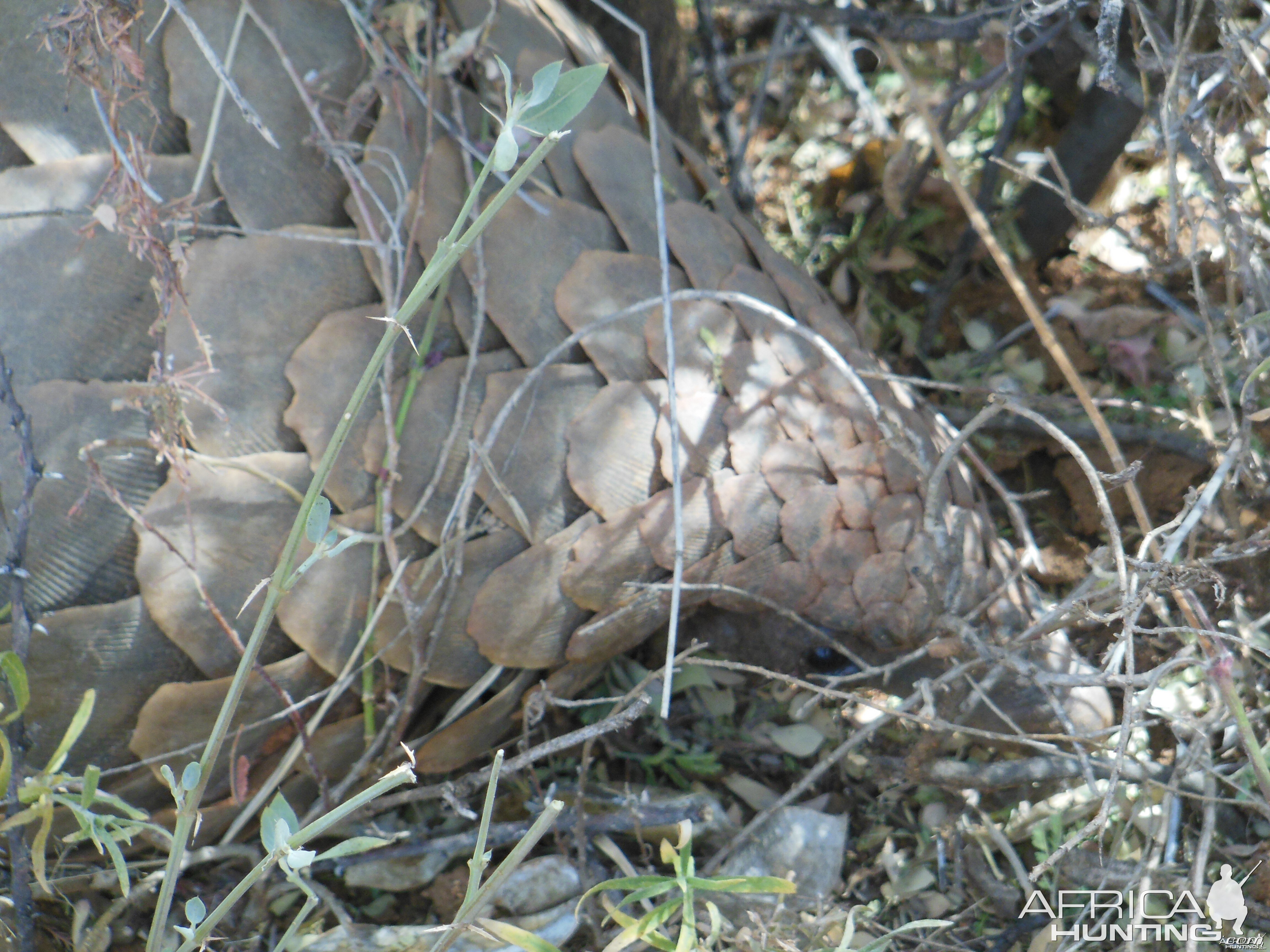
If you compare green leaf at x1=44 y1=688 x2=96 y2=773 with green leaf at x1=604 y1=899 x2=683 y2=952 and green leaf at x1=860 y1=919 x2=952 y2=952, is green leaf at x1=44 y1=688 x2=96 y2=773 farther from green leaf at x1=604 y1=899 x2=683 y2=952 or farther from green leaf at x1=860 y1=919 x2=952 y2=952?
green leaf at x1=860 y1=919 x2=952 y2=952

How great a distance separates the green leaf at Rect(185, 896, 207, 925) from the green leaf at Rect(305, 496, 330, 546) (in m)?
0.31

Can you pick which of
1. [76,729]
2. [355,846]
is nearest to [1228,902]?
[355,846]

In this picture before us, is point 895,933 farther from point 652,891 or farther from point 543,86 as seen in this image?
point 543,86

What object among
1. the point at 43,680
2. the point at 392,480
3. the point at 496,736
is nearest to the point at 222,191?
the point at 392,480

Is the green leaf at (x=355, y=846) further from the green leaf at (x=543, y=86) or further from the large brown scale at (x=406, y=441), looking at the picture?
the green leaf at (x=543, y=86)

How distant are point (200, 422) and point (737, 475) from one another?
0.54 metres

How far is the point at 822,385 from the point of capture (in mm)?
1116

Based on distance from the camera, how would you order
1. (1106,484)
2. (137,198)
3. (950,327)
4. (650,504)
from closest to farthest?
(137,198) < (650,504) < (1106,484) < (950,327)

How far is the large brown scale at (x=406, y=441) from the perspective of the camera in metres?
0.95

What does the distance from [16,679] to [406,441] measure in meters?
0.39

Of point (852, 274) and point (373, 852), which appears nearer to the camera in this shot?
point (373, 852)

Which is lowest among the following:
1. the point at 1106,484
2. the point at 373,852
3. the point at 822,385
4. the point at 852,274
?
the point at 373,852

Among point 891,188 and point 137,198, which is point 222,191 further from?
point 891,188

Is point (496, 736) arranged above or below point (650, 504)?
below
